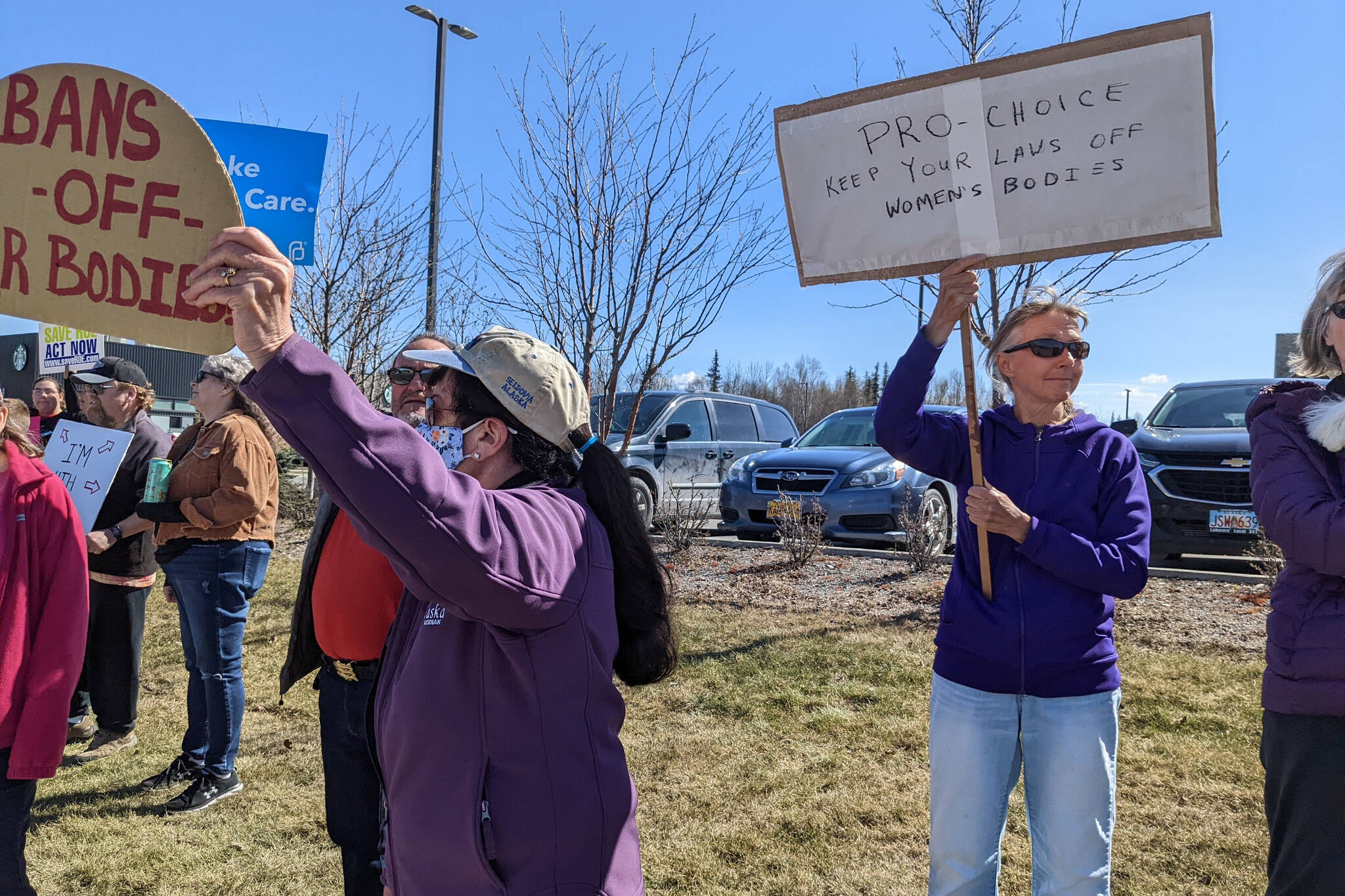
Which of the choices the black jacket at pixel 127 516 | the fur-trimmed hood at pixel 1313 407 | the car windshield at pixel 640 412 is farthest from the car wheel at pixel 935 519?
the black jacket at pixel 127 516

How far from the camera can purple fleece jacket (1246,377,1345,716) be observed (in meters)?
2.00

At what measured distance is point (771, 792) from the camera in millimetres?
4008

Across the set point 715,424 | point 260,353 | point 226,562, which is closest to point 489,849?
point 260,353

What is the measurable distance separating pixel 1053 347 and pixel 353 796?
2.52 m

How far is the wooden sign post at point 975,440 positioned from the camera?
7.96 feet

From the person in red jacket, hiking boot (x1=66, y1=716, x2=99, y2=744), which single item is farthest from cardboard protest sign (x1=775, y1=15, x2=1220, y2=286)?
hiking boot (x1=66, y1=716, x2=99, y2=744)

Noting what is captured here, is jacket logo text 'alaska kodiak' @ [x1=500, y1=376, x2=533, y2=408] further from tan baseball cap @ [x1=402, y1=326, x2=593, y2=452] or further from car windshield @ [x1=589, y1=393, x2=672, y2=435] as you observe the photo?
car windshield @ [x1=589, y1=393, x2=672, y2=435]

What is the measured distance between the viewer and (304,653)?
295 centimetres

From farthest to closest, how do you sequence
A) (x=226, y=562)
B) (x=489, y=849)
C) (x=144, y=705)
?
1. (x=144, y=705)
2. (x=226, y=562)
3. (x=489, y=849)

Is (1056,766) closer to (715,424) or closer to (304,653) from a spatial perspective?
(304,653)

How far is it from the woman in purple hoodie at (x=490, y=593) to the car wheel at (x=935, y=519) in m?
6.65

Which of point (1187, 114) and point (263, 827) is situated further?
point (263, 827)

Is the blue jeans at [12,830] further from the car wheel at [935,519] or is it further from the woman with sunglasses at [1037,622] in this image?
the car wheel at [935,519]

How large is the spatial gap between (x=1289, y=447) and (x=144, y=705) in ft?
19.8
